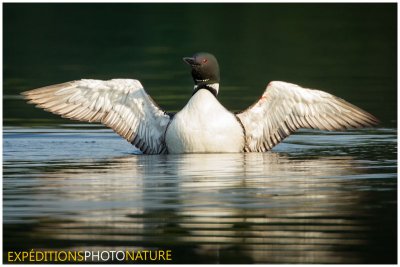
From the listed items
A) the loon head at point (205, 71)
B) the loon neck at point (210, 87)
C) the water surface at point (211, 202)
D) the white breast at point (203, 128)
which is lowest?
the water surface at point (211, 202)

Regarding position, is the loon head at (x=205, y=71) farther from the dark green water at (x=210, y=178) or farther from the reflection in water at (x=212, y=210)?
the reflection in water at (x=212, y=210)

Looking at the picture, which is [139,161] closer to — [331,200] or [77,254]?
[331,200]

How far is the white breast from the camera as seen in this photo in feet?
44.4

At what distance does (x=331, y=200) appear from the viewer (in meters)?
10.5


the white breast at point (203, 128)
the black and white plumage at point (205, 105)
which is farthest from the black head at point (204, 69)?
the white breast at point (203, 128)

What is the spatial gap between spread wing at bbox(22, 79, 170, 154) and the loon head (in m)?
0.60

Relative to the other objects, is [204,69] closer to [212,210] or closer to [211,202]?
[211,202]

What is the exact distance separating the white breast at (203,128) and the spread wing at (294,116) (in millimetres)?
457

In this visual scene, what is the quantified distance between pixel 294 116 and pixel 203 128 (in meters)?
1.40

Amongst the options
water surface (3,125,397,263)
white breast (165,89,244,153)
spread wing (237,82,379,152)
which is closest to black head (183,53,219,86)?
white breast (165,89,244,153)

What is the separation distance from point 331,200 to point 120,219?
196cm

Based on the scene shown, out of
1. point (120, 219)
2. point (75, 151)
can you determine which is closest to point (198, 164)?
point (75, 151)

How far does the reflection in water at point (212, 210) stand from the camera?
347 inches

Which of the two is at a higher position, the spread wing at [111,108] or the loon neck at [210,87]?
the loon neck at [210,87]
